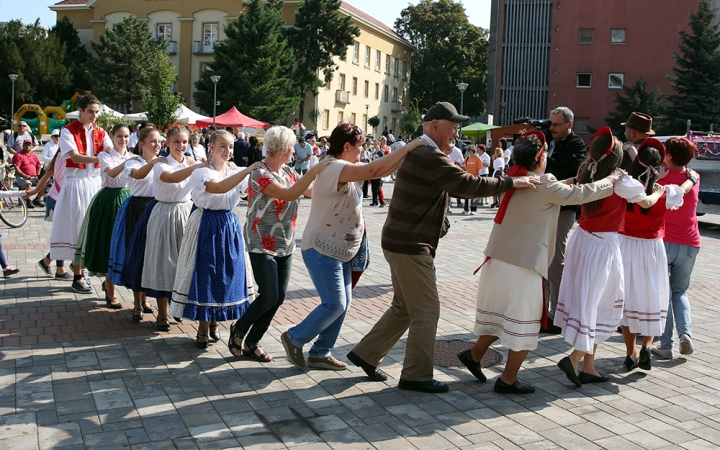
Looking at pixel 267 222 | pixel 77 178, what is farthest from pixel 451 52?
pixel 267 222

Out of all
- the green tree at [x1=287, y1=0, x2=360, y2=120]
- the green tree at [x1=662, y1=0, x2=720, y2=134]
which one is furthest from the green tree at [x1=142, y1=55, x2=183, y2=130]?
the green tree at [x1=662, y1=0, x2=720, y2=134]

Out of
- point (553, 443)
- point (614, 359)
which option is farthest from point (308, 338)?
point (614, 359)

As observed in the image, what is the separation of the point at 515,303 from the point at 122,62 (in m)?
55.9

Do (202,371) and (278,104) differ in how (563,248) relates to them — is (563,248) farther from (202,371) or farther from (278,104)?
(278,104)

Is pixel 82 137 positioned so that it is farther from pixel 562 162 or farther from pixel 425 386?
pixel 562 162

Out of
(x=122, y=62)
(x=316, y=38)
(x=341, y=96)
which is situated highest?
(x=316, y=38)

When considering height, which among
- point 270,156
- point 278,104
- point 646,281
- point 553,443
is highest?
point 278,104

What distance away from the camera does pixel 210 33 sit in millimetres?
→ 58969

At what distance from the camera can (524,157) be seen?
201 inches

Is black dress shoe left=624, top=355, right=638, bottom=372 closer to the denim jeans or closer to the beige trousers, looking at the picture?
the beige trousers

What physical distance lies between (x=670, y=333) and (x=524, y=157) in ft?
7.86

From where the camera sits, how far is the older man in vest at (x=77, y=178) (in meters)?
7.86

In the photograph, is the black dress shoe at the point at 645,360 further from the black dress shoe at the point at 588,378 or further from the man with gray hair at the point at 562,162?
the man with gray hair at the point at 562,162

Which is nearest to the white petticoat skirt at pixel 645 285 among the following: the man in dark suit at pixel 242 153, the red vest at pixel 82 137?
the red vest at pixel 82 137
